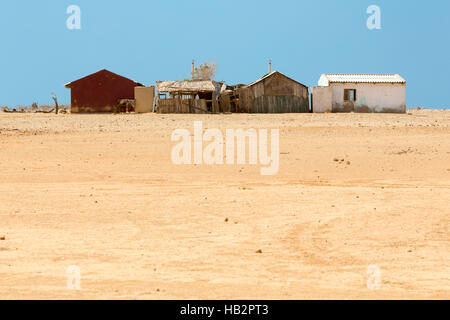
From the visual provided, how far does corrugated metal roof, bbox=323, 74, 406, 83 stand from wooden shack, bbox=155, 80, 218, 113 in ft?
26.7

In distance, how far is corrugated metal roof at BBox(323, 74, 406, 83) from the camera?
4559cm

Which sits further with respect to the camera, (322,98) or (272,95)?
(322,98)

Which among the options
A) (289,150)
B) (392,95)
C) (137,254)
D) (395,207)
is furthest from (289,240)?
(392,95)

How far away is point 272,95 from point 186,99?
18.6 ft

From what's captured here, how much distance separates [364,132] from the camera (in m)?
26.3

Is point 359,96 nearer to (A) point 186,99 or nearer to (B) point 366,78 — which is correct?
(B) point 366,78

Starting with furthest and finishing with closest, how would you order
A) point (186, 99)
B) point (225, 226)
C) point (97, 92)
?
point (97, 92), point (186, 99), point (225, 226)

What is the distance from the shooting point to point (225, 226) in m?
9.95

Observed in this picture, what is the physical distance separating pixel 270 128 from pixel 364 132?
3.93 metres

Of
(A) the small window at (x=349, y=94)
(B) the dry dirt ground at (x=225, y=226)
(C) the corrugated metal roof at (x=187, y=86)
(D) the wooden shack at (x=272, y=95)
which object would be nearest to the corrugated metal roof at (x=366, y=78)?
(A) the small window at (x=349, y=94)

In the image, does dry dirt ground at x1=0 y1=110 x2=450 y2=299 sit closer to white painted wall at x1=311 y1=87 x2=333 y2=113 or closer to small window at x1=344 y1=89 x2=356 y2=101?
white painted wall at x1=311 y1=87 x2=333 y2=113

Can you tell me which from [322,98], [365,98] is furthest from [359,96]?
[322,98]

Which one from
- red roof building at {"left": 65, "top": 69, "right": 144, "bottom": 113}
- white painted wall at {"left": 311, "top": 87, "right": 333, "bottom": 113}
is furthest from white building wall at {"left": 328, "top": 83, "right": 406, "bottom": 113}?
red roof building at {"left": 65, "top": 69, "right": 144, "bottom": 113}
